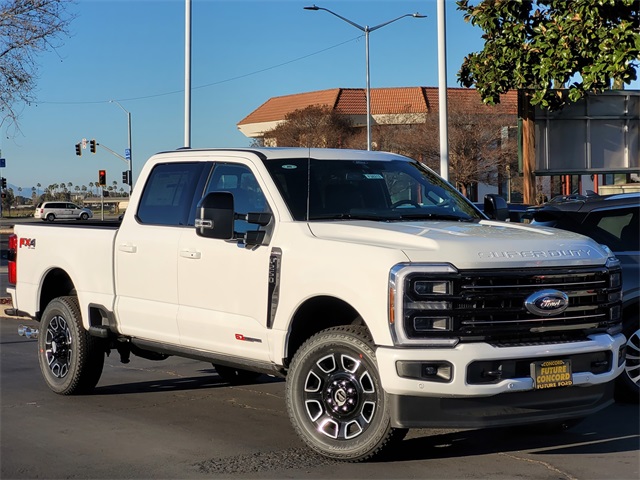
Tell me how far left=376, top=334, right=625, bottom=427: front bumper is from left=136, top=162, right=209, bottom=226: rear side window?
2.67 meters

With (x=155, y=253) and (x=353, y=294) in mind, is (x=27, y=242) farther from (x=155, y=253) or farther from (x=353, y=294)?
(x=353, y=294)

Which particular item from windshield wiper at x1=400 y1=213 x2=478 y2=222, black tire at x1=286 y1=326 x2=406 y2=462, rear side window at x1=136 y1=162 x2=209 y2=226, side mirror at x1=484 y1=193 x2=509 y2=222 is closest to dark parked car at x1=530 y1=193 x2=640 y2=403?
side mirror at x1=484 y1=193 x2=509 y2=222

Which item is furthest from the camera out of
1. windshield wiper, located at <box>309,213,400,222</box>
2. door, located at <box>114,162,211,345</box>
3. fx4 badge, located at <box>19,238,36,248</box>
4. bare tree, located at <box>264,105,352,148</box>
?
bare tree, located at <box>264,105,352,148</box>

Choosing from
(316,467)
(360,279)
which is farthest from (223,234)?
(316,467)

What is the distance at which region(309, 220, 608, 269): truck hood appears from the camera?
19.7ft

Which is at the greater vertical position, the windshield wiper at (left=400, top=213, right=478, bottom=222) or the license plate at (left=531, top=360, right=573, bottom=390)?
the windshield wiper at (left=400, top=213, right=478, bottom=222)

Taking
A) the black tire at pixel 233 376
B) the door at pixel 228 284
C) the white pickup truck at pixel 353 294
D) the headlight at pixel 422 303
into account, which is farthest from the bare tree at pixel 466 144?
the headlight at pixel 422 303

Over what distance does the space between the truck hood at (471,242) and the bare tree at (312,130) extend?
50.9 m

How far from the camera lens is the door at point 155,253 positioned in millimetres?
7812

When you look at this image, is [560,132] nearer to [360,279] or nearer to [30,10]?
[30,10]

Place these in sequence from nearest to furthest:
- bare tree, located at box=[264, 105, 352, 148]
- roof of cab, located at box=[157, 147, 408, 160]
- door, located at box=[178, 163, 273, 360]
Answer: door, located at box=[178, 163, 273, 360] < roof of cab, located at box=[157, 147, 408, 160] < bare tree, located at box=[264, 105, 352, 148]

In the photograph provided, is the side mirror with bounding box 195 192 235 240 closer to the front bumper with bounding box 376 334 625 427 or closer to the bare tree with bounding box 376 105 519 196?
the front bumper with bounding box 376 334 625 427

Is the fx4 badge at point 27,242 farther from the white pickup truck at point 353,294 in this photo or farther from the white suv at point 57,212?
the white suv at point 57,212

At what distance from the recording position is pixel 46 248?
9281 millimetres
